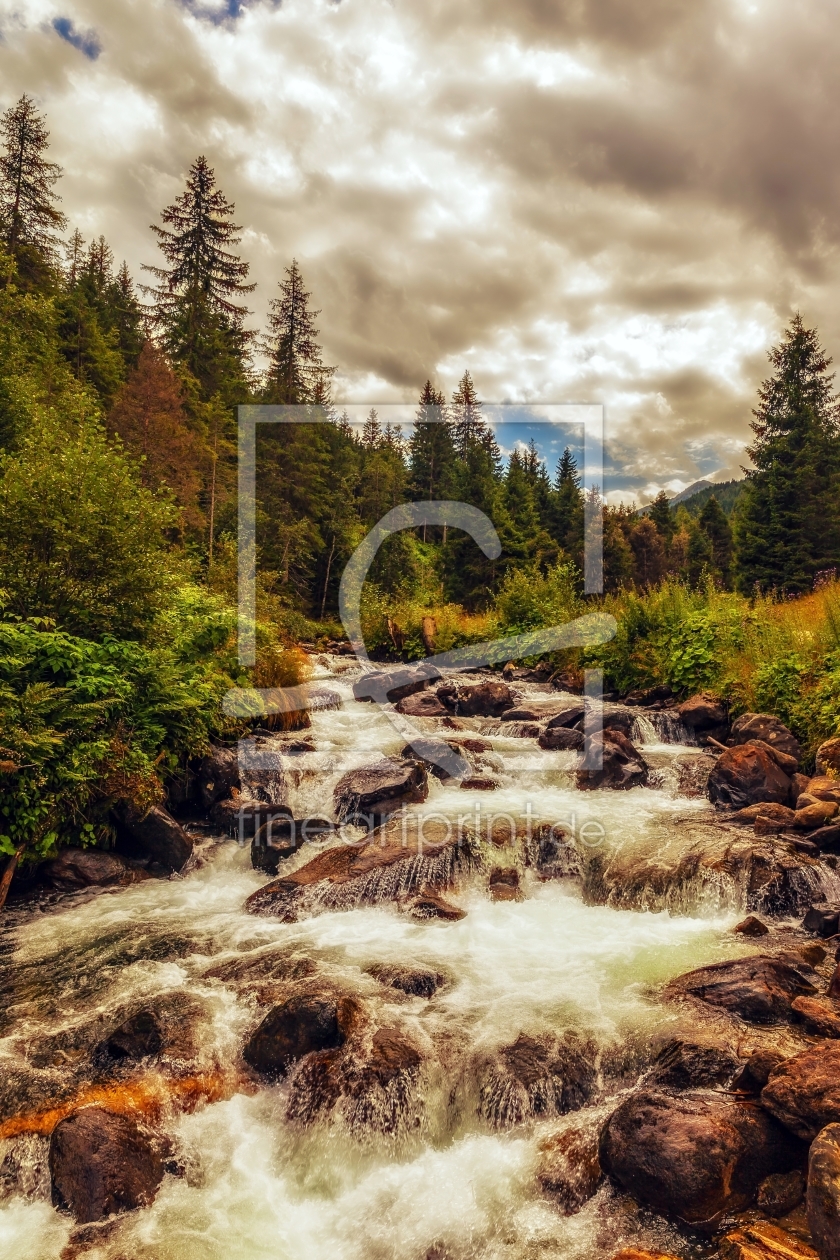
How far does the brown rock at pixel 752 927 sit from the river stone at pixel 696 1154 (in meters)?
3.23

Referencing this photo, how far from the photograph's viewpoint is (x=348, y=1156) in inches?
177

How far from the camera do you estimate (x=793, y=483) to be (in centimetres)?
3012

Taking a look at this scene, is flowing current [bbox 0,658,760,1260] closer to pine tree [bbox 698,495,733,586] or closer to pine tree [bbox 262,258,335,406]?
pine tree [bbox 262,258,335,406]

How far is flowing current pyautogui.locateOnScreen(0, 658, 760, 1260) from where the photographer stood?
12.6 feet

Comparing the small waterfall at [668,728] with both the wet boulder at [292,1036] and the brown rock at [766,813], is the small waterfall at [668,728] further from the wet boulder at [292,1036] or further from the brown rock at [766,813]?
the wet boulder at [292,1036]

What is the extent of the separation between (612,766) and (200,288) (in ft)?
118

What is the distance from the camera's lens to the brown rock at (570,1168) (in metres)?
3.94

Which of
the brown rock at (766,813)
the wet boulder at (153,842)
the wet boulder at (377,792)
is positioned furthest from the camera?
the wet boulder at (377,792)

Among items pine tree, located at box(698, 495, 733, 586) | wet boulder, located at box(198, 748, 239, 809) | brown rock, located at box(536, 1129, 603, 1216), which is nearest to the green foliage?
wet boulder, located at box(198, 748, 239, 809)

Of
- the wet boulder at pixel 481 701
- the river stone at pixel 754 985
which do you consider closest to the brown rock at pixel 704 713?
the wet boulder at pixel 481 701

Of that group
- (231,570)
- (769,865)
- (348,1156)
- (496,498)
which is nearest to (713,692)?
(769,865)

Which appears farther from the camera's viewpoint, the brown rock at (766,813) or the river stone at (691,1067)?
the brown rock at (766,813)

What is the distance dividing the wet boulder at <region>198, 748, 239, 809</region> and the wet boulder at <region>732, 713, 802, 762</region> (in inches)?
369

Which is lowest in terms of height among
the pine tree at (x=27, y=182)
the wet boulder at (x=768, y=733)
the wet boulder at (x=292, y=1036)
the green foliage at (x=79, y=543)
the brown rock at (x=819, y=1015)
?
the wet boulder at (x=292, y=1036)
